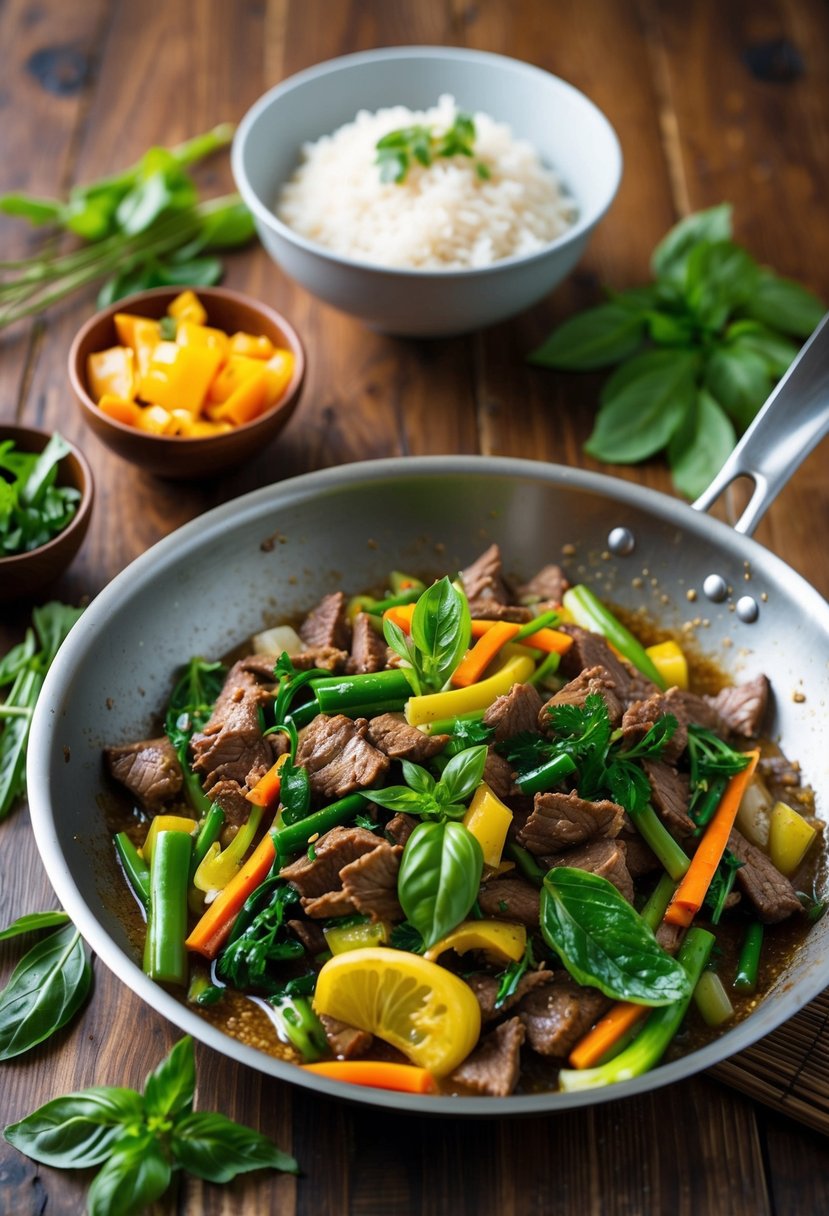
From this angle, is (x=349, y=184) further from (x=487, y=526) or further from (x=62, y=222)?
(x=487, y=526)

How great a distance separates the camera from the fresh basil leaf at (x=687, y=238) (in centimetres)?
388

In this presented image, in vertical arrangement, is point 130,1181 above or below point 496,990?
below

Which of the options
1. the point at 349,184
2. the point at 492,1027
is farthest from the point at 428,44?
the point at 492,1027

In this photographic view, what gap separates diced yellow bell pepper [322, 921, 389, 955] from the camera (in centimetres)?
213

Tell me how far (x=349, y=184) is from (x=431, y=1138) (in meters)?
2.82

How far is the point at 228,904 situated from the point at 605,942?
0.73 meters

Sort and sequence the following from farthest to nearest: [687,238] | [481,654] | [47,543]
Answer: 1. [687,238]
2. [47,543]
3. [481,654]

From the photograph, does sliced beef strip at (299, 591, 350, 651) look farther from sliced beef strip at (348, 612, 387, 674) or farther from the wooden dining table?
the wooden dining table

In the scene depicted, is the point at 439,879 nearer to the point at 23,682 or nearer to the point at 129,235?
the point at 23,682

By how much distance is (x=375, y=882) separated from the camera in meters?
2.13

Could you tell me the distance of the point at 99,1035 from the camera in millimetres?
2236

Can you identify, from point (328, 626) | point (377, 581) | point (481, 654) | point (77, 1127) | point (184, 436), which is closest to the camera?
point (77, 1127)

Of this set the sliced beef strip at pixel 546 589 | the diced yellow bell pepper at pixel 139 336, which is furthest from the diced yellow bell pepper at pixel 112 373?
the sliced beef strip at pixel 546 589

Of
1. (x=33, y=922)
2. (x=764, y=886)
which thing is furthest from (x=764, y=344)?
(x=33, y=922)
